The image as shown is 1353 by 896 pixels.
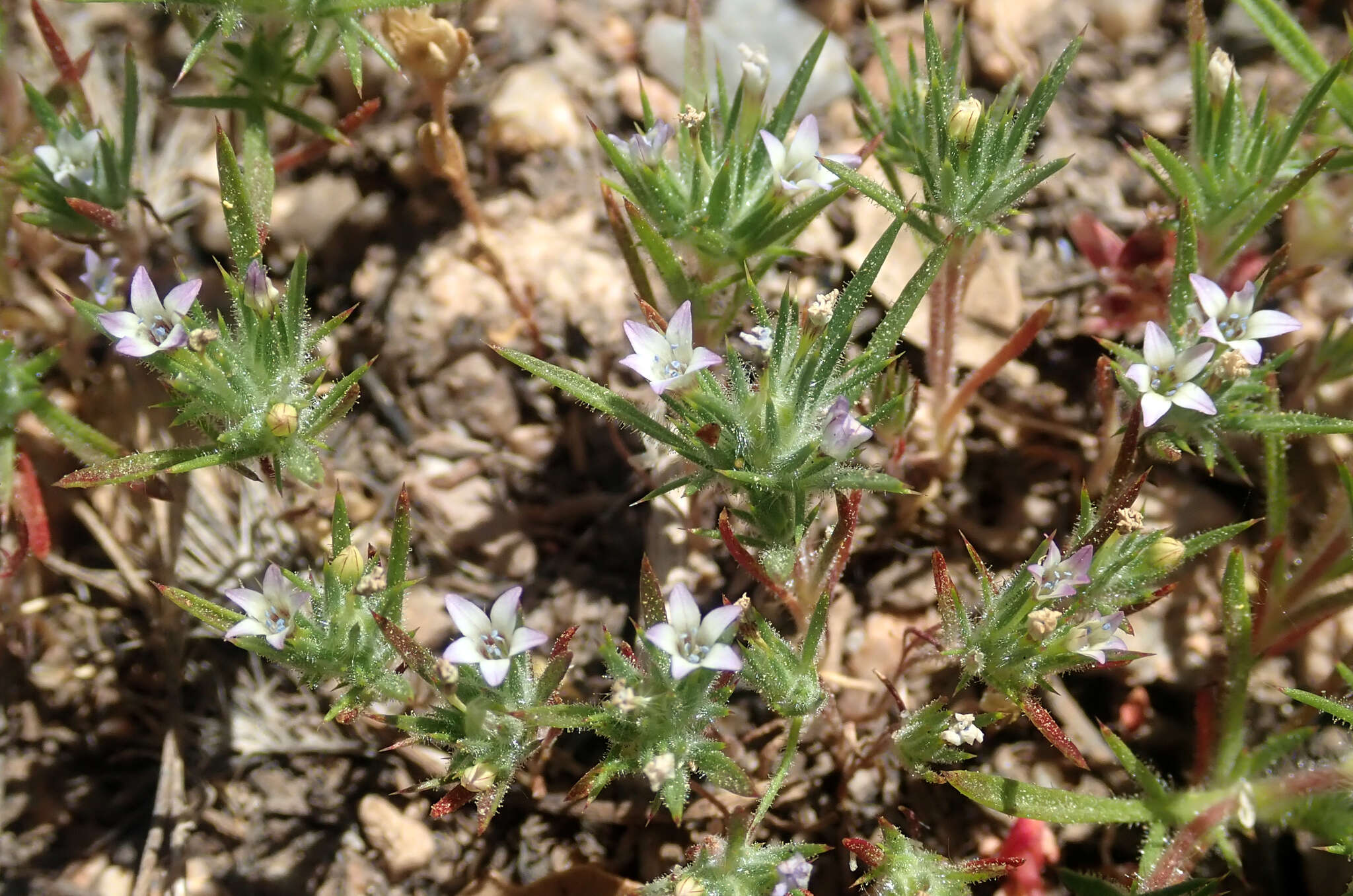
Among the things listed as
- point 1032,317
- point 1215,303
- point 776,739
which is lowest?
point 776,739

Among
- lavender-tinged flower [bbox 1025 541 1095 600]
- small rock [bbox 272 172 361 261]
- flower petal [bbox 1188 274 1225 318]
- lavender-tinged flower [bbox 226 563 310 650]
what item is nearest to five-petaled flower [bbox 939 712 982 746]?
lavender-tinged flower [bbox 1025 541 1095 600]

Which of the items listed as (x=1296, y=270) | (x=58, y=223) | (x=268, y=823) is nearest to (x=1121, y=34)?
(x=1296, y=270)

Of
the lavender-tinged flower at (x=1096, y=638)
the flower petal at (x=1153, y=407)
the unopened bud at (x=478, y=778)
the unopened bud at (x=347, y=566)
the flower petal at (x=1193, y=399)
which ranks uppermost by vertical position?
the flower petal at (x=1193, y=399)

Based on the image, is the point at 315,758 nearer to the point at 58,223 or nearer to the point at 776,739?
the point at 776,739

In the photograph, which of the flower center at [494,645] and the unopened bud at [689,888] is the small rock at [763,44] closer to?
the flower center at [494,645]

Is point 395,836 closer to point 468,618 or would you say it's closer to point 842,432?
point 468,618

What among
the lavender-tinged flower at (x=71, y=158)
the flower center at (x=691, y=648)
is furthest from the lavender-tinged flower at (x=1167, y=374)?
the lavender-tinged flower at (x=71, y=158)
